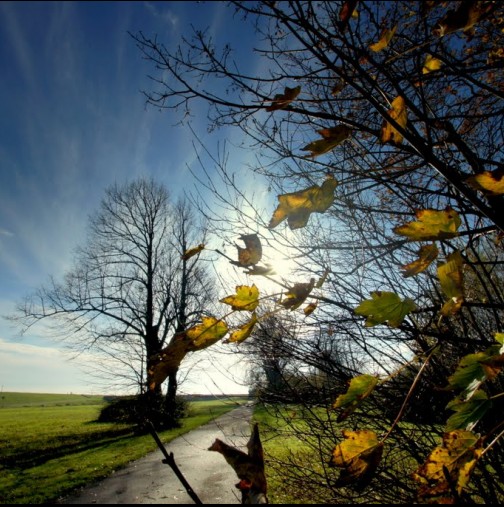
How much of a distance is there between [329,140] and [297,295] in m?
0.46

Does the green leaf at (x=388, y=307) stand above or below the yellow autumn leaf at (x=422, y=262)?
below

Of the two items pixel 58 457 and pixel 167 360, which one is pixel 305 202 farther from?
pixel 58 457

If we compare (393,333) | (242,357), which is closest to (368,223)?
(393,333)

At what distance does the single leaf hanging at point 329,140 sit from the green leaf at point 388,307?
1.44ft

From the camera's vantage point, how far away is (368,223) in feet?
8.70

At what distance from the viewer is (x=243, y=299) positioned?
95 centimetres

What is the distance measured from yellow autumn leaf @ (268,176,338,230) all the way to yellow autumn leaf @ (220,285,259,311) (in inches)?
7.9

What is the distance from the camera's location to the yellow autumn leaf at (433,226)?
2.89 feet

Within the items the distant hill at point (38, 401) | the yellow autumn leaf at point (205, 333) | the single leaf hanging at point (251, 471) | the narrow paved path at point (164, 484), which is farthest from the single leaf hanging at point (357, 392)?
the distant hill at point (38, 401)

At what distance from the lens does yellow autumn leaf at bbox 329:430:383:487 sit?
2.90 feet

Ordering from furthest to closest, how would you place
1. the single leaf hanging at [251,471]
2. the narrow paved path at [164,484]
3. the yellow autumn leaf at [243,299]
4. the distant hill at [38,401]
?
the distant hill at [38,401], the narrow paved path at [164,484], the yellow autumn leaf at [243,299], the single leaf hanging at [251,471]

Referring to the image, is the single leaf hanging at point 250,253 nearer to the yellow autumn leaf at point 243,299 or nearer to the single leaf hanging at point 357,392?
the yellow autumn leaf at point 243,299

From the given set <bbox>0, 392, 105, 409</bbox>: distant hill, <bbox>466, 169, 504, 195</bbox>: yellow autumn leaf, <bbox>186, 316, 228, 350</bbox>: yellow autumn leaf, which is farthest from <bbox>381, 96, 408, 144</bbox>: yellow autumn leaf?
<bbox>0, 392, 105, 409</bbox>: distant hill

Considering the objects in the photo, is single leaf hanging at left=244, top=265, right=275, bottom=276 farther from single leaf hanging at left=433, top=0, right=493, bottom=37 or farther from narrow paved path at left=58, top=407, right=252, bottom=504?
narrow paved path at left=58, top=407, right=252, bottom=504
